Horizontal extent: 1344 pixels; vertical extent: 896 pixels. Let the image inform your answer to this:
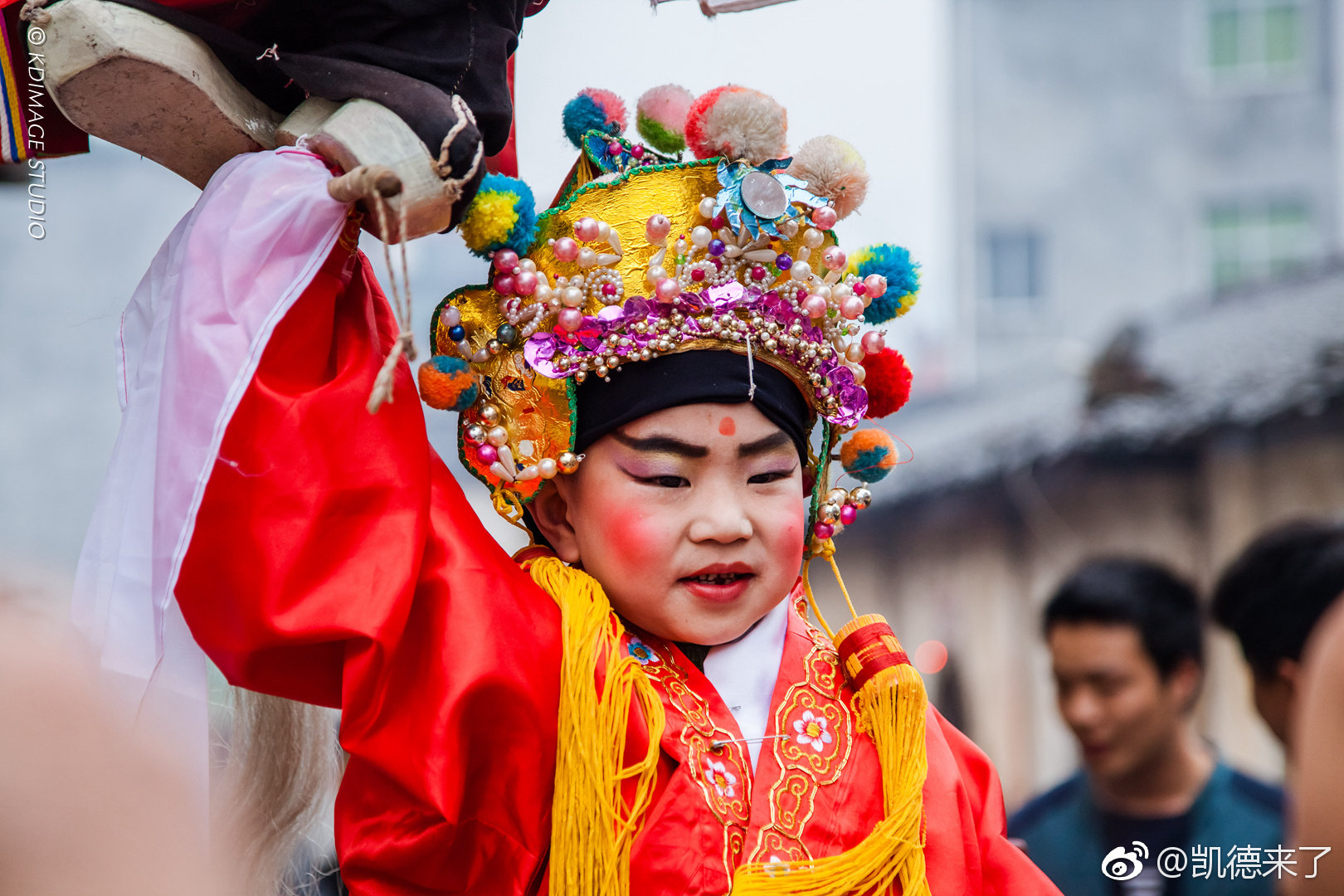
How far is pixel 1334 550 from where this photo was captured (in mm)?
4066

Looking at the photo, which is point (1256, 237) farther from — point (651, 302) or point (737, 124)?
point (651, 302)

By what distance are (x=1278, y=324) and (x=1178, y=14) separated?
2748 mm

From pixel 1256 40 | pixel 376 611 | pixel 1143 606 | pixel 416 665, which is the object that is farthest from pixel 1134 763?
pixel 1256 40

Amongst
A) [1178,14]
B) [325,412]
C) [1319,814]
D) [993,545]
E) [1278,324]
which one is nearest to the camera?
[325,412]

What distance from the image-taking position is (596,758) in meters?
1.70

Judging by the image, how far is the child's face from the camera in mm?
1795

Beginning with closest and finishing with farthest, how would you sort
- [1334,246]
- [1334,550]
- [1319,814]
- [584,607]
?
[584,607]
[1319,814]
[1334,550]
[1334,246]

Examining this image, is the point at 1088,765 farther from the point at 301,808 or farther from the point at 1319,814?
the point at 301,808

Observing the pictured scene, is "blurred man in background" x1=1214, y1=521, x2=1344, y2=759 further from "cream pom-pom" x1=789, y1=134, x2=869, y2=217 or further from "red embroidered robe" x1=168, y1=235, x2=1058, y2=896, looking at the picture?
"cream pom-pom" x1=789, y1=134, x2=869, y2=217

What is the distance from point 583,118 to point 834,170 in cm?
42

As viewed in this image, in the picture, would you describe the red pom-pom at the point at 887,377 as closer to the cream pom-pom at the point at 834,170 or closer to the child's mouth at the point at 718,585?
the cream pom-pom at the point at 834,170

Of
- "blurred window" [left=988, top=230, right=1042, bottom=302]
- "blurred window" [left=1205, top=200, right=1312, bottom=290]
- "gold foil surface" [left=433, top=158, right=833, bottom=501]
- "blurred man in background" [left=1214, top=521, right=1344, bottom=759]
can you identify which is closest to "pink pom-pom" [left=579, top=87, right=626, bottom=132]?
"gold foil surface" [left=433, top=158, right=833, bottom=501]

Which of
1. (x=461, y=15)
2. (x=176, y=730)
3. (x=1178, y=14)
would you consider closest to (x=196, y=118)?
(x=461, y=15)

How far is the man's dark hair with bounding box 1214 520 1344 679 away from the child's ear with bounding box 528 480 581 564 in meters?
2.79
